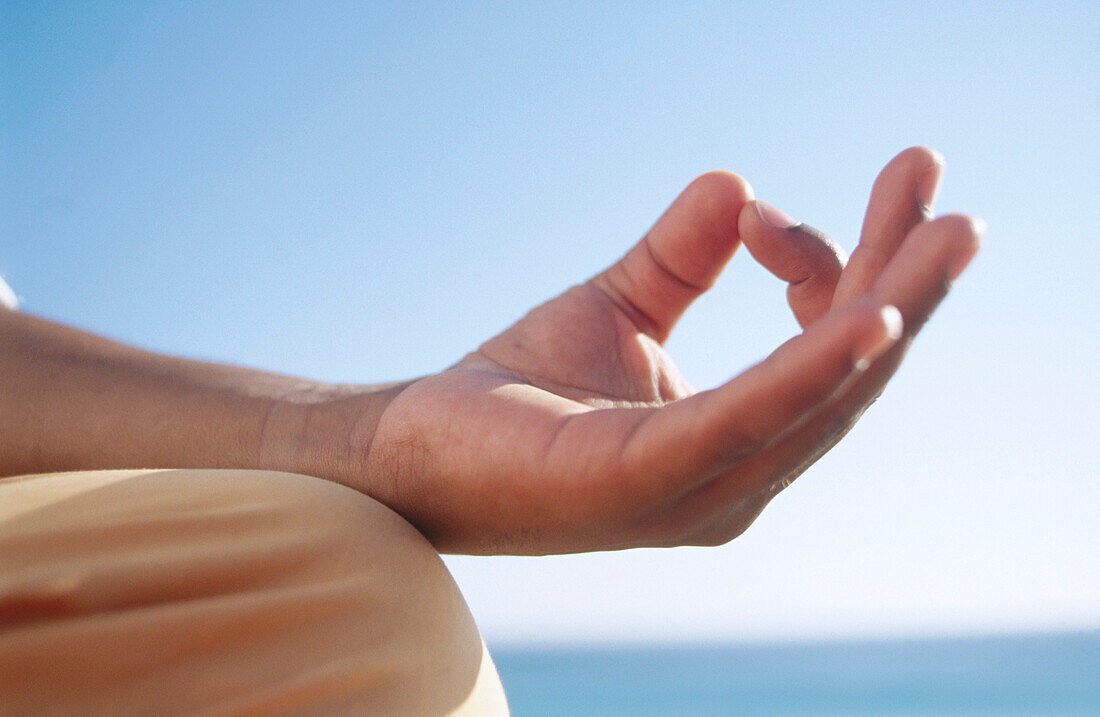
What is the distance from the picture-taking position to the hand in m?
0.67

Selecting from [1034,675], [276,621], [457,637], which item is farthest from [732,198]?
[1034,675]

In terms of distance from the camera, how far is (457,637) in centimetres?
76

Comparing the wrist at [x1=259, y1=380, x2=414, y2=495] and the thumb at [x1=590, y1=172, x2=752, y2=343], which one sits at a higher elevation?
the thumb at [x1=590, y1=172, x2=752, y2=343]

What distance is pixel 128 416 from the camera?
49.3 inches

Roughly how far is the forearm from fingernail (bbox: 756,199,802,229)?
0.65 metres

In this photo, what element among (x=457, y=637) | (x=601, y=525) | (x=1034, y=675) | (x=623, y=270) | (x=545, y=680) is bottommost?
(x=545, y=680)

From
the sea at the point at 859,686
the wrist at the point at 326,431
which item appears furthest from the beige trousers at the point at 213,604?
the sea at the point at 859,686

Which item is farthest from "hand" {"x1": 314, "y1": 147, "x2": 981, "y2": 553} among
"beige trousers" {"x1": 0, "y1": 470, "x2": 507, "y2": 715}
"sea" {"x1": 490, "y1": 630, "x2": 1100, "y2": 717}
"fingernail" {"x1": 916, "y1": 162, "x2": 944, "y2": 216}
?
"sea" {"x1": 490, "y1": 630, "x2": 1100, "y2": 717}

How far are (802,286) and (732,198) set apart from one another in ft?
0.73

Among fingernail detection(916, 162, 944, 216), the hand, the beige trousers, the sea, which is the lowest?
the sea

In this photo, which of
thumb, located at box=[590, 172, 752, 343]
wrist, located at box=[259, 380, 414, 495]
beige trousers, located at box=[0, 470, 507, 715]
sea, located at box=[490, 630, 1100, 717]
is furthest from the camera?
sea, located at box=[490, 630, 1100, 717]

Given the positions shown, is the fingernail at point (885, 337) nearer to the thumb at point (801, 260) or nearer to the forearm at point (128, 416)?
the thumb at point (801, 260)

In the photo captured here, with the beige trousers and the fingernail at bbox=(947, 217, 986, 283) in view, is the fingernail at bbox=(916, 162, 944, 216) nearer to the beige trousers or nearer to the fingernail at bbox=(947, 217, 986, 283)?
the fingernail at bbox=(947, 217, 986, 283)

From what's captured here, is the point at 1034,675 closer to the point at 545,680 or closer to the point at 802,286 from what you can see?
the point at 545,680
